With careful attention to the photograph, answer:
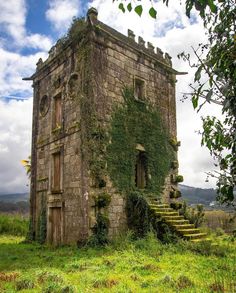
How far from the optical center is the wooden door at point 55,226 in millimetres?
13480

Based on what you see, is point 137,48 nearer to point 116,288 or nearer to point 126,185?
point 126,185

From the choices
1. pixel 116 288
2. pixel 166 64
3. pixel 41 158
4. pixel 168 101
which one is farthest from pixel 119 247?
pixel 166 64

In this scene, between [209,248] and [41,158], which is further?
[41,158]

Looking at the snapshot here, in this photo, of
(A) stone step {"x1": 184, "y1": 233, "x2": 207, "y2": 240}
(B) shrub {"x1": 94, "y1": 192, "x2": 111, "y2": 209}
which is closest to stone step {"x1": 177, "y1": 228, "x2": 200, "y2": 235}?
(A) stone step {"x1": 184, "y1": 233, "x2": 207, "y2": 240}

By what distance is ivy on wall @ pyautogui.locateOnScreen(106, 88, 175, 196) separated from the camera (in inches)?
512

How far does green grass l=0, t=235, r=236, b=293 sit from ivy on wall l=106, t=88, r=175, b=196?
114 inches

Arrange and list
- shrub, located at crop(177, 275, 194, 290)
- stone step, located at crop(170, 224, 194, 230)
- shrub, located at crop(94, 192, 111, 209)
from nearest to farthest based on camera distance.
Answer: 1. shrub, located at crop(177, 275, 194, 290)
2. stone step, located at crop(170, 224, 194, 230)
3. shrub, located at crop(94, 192, 111, 209)

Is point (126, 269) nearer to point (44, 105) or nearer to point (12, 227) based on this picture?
point (44, 105)

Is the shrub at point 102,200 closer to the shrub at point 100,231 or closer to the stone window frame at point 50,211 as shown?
the shrub at point 100,231

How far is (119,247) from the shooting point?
10633 millimetres

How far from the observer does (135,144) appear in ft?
45.5

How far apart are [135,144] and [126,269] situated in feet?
22.0

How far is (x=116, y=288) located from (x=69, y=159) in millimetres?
7654

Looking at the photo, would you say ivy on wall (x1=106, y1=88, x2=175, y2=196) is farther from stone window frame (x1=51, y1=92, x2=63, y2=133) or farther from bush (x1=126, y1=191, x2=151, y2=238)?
stone window frame (x1=51, y1=92, x2=63, y2=133)
